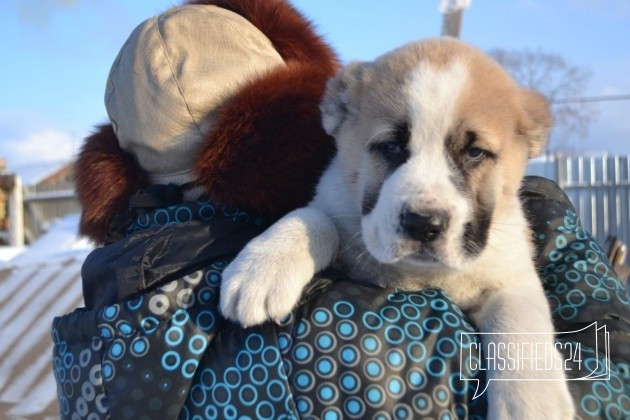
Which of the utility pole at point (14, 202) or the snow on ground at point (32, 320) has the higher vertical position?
the utility pole at point (14, 202)

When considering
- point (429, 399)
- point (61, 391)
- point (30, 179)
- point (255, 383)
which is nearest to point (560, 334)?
point (429, 399)

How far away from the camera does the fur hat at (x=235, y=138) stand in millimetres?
1899

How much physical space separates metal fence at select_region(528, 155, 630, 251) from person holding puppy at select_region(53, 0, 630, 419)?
27.5ft

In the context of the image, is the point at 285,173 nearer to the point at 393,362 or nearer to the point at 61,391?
the point at 393,362

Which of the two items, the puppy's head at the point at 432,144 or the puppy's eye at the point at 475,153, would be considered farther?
the puppy's eye at the point at 475,153

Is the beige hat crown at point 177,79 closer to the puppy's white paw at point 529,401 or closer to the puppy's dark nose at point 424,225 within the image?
the puppy's dark nose at point 424,225

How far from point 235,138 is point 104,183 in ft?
1.64

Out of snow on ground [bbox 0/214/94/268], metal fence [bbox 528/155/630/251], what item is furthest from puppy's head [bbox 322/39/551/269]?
metal fence [bbox 528/155/630/251]

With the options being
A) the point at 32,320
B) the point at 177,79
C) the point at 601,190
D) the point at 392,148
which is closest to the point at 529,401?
the point at 392,148

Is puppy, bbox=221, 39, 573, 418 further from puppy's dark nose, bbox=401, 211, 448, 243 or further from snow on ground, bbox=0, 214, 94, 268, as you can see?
snow on ground, bbox=0, 214, 94, 268

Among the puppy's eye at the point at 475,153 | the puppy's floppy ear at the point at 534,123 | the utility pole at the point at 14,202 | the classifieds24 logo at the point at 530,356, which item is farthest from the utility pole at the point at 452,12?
the utility pole at the point at 14,202

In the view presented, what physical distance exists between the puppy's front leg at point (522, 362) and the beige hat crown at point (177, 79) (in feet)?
3.46

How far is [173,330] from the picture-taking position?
1591 mm

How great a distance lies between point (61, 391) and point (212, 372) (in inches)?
21.0
